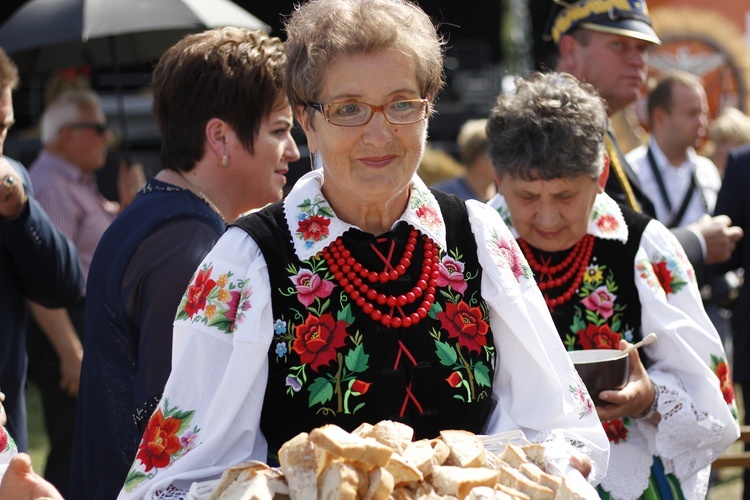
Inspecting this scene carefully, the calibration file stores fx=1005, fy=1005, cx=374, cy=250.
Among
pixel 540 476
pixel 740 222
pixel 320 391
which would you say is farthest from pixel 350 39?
pixel 740 222

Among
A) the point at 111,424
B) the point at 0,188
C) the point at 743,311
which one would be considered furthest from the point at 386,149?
the point at 743,311

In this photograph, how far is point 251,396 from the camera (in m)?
1.99

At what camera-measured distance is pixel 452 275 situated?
7.14ft

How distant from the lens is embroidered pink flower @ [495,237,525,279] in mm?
2211

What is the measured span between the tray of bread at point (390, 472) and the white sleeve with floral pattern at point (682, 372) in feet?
2.75

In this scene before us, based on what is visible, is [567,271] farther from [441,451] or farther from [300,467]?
[300,467]

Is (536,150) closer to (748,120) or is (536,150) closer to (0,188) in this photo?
(0,188)

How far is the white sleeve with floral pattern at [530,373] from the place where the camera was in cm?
210

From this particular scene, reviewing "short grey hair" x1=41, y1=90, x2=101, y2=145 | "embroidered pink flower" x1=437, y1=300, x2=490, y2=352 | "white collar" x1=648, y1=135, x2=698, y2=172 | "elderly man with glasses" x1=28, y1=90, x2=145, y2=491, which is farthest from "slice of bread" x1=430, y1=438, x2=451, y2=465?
"white collar" x1=648, y1=135, x2=698, y2=172

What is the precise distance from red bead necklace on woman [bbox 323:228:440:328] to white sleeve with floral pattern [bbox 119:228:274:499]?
6.6 inches

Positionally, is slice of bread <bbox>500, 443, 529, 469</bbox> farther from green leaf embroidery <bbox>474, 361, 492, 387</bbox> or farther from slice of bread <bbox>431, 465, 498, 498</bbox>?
green leaf embroidery <bbox>474, 361, 492, 387</bbox>

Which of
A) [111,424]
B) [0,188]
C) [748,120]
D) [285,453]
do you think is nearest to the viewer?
[285,453]

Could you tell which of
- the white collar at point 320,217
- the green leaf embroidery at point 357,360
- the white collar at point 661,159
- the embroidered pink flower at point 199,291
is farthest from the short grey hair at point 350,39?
the white collar at point 661,159

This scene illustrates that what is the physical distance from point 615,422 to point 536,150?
0.77m
